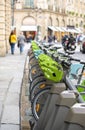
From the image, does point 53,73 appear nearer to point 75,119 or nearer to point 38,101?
point 38,101

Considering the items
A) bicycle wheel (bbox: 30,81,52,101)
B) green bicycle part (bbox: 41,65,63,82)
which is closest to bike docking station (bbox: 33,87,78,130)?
green bicycle part (bbox: 41,65,63,82)

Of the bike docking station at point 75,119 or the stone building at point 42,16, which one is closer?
the bike docking station at point 75,119

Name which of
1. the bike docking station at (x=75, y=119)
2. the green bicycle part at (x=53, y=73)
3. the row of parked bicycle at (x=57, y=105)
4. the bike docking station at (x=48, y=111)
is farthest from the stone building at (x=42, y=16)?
the bike docking station at (x=75, y=119)

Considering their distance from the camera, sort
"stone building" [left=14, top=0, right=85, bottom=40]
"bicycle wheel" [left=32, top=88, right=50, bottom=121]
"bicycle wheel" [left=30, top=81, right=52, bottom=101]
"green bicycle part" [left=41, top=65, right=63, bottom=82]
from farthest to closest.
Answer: "stone building" [left=14, top=0, right=85, bottom=40] < "bicycle wheel" [left=30, top=81, right=52, bottom=101] < "bicycle wheel" [left=32, top=88, right=50, bottom=121] < "green bicycle part" [left=41, top=65, right=63, bottom=82]

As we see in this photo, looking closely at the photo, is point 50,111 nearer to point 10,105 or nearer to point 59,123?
point 59,123

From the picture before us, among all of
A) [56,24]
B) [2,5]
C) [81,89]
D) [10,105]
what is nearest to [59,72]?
[81,89]

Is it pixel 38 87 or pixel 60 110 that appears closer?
pixel 60 110

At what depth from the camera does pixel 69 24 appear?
8369 cm

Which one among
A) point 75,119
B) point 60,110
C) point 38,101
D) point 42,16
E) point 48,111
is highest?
point 75,119

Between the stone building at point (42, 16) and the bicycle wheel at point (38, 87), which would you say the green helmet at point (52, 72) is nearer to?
the bicycle wheel at point (38, 87)

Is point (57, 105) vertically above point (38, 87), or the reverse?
point (57, 105)

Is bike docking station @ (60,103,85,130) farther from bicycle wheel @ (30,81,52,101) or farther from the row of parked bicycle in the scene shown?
bicycle wheel @ (30,81,52,101)

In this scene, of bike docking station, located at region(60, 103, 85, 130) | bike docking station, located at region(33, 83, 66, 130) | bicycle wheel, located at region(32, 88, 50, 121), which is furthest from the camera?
bicycle wheel, located at region(32, 88, 50, 121)

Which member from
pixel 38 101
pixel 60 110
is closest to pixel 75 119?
pixel 60 110
